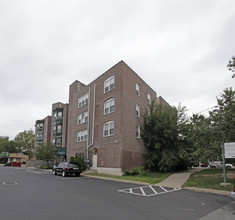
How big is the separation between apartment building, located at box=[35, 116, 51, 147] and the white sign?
54.4 meters

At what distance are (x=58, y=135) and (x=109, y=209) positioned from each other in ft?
149

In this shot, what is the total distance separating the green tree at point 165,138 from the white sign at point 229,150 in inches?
417

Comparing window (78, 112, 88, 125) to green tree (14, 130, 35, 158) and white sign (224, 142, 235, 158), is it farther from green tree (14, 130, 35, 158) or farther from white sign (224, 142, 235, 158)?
green tree (14, 130, 35, 158)

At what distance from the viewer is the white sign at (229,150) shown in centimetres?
1348

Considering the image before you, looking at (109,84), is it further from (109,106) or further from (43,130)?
(43,130)

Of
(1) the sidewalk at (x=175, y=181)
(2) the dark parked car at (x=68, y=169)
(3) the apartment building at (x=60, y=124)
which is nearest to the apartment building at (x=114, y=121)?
(2) the dark parked car at (x=68, y=169)

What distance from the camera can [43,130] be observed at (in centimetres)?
6550

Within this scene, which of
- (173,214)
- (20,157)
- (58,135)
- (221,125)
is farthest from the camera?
(20,157)

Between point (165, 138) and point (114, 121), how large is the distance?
6.64m

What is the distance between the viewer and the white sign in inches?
531

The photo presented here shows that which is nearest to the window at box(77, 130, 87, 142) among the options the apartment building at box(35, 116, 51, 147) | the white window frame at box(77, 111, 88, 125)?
the white window frame at box(77, 111, 88, 125)

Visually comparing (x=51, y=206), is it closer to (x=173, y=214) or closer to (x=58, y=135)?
(x=173, y=214)

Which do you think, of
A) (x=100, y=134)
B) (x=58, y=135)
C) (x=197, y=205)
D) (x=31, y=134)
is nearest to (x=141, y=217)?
(x=197, y=205)

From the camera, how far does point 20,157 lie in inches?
2987
